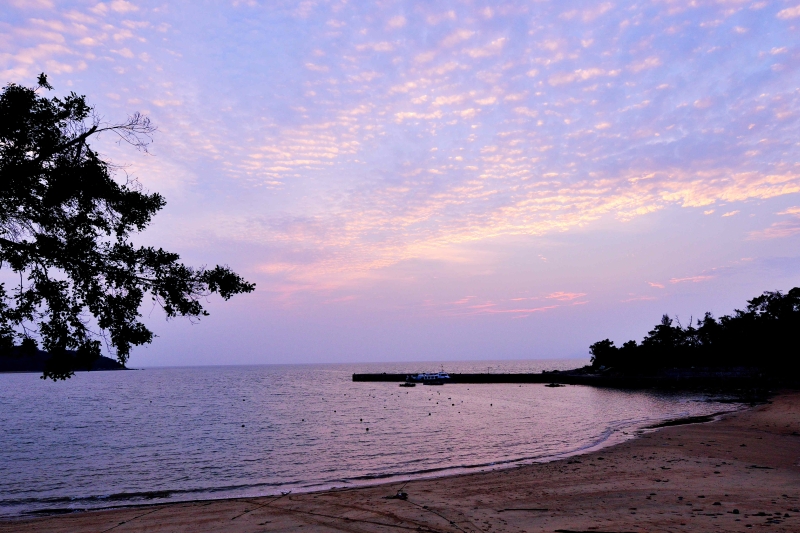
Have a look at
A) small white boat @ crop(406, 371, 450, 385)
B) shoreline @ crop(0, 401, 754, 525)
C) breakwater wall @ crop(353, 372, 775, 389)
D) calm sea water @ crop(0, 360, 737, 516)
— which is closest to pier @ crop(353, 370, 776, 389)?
breakwater wall @ crop(353, 372, 775, 389)

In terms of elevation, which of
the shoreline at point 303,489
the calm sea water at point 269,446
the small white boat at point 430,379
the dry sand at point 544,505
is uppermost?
the dry sand at point 544,505

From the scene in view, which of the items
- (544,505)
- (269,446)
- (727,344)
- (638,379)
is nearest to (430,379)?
(638,379)

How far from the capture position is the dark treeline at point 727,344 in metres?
96.8

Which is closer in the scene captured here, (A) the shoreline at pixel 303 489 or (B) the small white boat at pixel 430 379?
(A) the shoreline at pixel 303 489

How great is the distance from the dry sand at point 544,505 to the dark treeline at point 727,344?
9275cm

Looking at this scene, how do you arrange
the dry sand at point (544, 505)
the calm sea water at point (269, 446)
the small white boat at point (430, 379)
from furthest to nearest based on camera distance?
the small white boat at point (430, 379), the calm sea water at point (269, 446), the dry sand at point (544, 505)

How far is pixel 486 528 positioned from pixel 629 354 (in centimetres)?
12329

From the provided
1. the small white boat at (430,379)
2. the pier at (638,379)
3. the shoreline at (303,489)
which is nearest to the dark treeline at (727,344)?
the pier at (638,379)

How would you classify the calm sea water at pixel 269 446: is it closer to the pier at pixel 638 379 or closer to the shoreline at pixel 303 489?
the shoreline at pixel 303 489

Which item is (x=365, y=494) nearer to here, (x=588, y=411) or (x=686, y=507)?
(x=686, y=507)

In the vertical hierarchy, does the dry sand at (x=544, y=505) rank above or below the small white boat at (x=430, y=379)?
above

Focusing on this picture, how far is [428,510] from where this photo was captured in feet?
50.9

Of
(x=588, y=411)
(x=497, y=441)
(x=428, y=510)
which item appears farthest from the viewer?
(x=588, y=411)

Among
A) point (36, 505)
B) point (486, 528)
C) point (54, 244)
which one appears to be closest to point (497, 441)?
point (486, 528)
